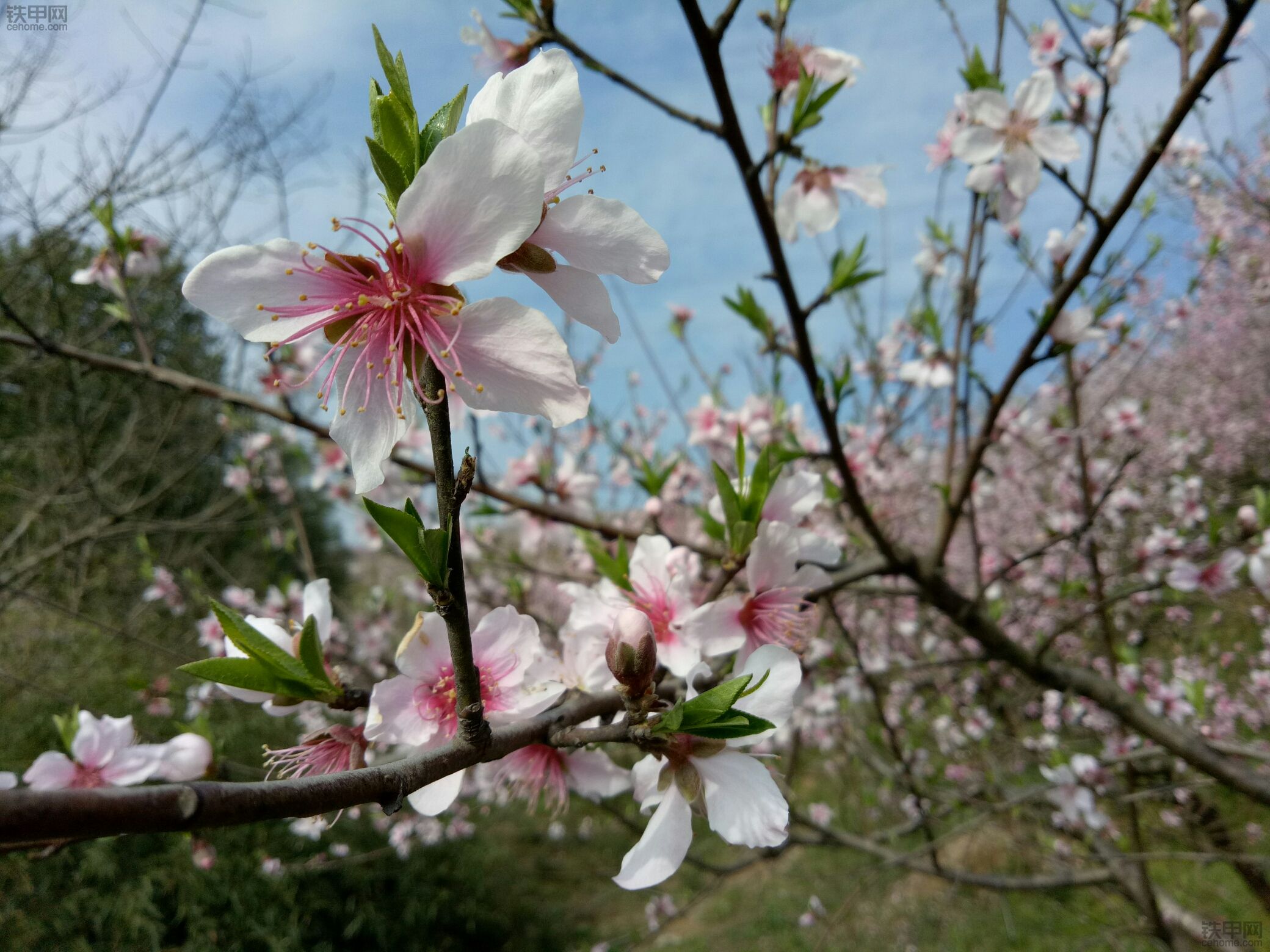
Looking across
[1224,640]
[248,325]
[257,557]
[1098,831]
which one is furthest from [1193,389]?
[257,557]

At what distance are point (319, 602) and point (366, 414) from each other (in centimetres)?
36

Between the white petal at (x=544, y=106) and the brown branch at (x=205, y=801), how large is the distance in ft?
1.47

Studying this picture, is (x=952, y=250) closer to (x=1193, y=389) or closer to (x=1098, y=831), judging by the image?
(x=1098, y=831)

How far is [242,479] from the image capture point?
3.56 meters

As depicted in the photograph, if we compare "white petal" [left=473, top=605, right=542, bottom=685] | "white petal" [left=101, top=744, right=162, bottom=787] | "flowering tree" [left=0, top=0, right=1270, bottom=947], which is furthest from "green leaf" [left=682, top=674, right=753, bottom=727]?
"white petal" [left=101, top=744, right=162, bottom=787]

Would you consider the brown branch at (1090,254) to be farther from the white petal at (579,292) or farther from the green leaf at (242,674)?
the green leaf at (242,674)

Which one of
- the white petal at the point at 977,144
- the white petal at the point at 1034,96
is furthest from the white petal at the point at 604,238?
the white petal at the point at 1034,96

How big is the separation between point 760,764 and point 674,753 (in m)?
0.08

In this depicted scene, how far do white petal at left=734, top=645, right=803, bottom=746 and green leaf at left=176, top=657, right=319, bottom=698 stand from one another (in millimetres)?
436

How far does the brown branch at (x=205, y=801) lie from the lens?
0.29m

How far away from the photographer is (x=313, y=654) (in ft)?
2.07

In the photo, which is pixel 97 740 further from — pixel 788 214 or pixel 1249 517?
pixel 1249 517

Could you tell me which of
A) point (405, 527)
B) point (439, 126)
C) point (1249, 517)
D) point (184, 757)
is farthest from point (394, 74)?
point (1249, 517)

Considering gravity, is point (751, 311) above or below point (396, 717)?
above
